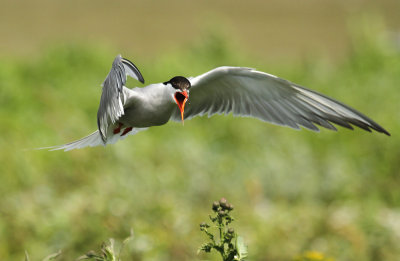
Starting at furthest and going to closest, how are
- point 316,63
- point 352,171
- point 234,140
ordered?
→ point 316,63
point 234,140
point 352,171

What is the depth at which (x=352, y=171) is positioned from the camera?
4.51 meters

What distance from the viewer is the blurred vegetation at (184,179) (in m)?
3.37

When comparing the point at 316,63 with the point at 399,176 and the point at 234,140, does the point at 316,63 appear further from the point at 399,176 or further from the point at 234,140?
the point at 399,176

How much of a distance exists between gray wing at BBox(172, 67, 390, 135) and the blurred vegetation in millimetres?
1841

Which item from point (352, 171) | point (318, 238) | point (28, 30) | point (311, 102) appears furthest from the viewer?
point (28, 30)

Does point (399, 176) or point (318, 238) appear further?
point (399, 176)

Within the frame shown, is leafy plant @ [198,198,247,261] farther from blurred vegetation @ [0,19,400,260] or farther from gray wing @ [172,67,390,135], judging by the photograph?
blurred vegetation @ [0,19,400,260]

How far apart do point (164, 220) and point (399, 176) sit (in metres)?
2.14

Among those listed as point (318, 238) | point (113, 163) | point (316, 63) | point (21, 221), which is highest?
point (316, 63)

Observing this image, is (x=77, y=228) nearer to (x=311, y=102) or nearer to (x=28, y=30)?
(x=311, y=102)

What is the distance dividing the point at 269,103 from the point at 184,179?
9.43 feet

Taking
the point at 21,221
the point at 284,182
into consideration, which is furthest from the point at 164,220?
the point at 284,182

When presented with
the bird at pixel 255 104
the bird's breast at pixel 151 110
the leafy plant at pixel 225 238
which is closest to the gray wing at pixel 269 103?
the bird at pixel 255 104

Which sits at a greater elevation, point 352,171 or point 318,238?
point 352,171
